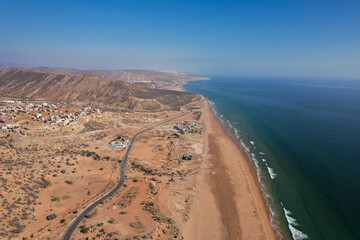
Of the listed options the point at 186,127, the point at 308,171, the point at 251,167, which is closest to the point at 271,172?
the point at 251,167

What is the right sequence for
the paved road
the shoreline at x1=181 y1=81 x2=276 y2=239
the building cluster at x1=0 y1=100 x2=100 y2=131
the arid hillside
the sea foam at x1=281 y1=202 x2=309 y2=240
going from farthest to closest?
the arid hillside → the building cluster at x1=0 y1=100 x2=100 y2=131 → the shoreline at x1=181 y1=81 x2=276 y2=239 → the sea foam at x1=281 y1=202 x2=309 y2=240 → the paved road

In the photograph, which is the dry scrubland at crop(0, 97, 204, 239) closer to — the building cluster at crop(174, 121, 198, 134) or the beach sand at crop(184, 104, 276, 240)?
the beach sand at crop(184, 104, 276, 240)

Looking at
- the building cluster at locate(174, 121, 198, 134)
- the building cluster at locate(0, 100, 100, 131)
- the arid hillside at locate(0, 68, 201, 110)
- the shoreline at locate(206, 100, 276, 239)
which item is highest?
the arid hillside at locate(0, 68, 201, 110)

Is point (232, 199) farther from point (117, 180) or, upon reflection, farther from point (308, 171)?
point (308, 171)

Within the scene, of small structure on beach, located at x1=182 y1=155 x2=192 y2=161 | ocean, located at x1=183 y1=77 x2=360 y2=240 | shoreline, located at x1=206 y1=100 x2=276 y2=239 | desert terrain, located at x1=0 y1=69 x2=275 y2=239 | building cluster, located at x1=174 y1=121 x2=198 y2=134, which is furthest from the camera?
building cluster, located at x1=174 y1=121 x2=198 y2=134

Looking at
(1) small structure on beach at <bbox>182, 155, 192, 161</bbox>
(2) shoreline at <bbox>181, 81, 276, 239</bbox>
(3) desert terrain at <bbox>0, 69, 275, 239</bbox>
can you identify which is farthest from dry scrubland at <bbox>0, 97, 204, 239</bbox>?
(2) shoreline at <bbox>181, 81, 276, 239</bbox>

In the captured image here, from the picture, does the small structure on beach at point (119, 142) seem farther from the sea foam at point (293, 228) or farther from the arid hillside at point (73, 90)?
the arid hillside at point (73, 90)

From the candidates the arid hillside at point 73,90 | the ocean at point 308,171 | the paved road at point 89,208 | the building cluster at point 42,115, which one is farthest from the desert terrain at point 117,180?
the arid hillside at point 73,90
